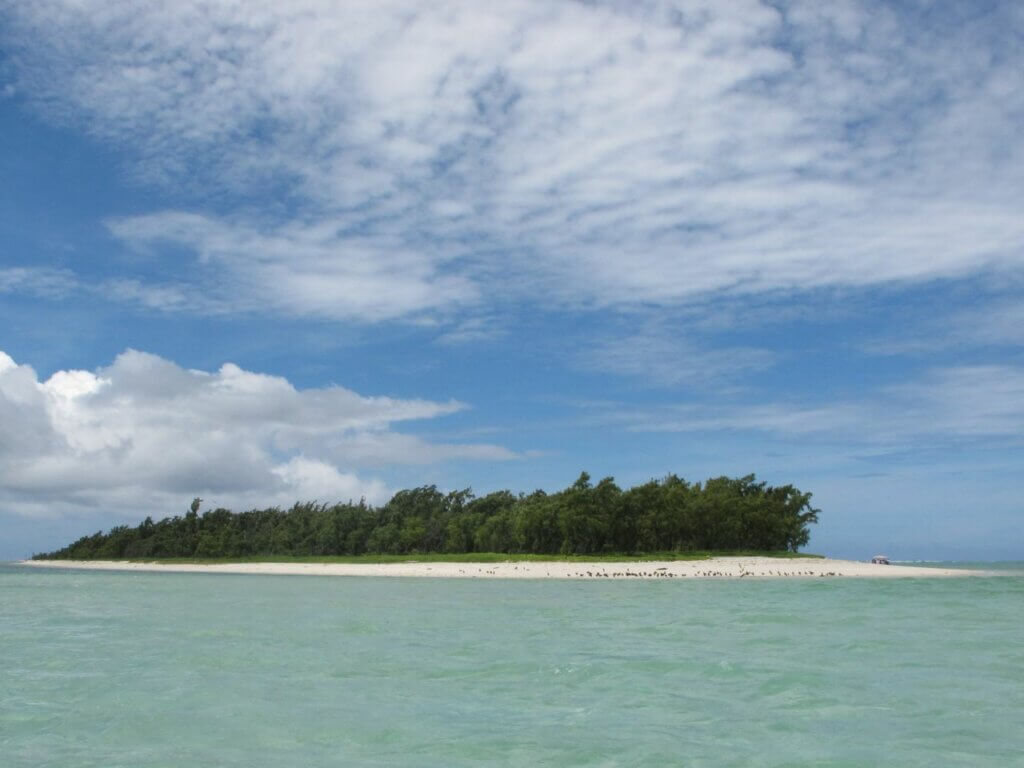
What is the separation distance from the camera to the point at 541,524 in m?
95.1

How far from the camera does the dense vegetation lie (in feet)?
311

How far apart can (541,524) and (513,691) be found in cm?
8132

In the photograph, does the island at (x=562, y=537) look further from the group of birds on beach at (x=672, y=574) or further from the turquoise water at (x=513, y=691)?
the turquoise water at (x=513, y=691)

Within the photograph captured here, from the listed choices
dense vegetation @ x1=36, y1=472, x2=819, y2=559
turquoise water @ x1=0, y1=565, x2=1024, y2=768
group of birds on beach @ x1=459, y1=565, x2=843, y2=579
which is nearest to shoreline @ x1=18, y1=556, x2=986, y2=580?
group of birds on beach @ x1=459, y1=565, x2=843, y2=579

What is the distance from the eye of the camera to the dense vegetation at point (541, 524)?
94.8m

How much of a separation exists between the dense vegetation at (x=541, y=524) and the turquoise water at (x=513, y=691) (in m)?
66.2

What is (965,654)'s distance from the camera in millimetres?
18984

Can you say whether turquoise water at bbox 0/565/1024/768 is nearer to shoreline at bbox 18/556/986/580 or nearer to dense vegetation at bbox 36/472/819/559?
shoreline at bbox 18/556/986/580

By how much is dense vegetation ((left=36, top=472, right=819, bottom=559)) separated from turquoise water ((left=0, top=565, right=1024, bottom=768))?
66.2 m

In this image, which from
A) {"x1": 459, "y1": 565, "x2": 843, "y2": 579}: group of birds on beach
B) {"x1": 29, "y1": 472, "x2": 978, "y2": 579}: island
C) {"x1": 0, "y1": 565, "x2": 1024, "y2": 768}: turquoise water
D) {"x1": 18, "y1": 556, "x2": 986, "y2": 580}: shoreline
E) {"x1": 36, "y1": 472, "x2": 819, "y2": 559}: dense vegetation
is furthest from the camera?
Result: {"x1": 36, "y1": 472, "x2": 819, "y2": 559}: dense vegetation

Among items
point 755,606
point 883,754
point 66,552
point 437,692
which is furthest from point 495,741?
point 66,552

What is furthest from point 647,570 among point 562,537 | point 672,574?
point 562,537

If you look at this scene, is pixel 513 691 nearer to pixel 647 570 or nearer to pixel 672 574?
pixel 672 574

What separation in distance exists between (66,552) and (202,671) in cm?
18292
